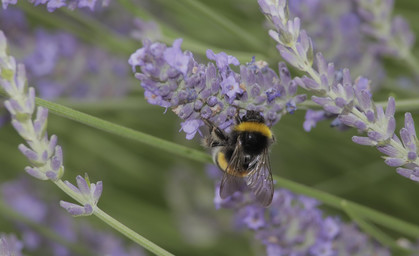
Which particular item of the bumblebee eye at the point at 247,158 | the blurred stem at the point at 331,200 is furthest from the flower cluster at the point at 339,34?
the bumblebee eye at the point at 247,158

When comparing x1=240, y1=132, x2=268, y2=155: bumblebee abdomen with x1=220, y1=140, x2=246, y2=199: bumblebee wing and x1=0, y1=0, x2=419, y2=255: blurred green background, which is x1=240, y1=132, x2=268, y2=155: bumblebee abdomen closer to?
x1=220, y1=140, x2=246, y2=199: bumblebee wing

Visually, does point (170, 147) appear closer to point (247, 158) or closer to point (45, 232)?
point (247, 158)

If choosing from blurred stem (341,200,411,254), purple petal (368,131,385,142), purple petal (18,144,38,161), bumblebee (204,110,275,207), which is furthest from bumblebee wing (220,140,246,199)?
purple petal (18,144,38,161)

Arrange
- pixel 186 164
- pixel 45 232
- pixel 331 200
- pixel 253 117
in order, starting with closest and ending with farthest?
pixel 253 117, pixel 331 200, pixel 45 232, pixel 186 164

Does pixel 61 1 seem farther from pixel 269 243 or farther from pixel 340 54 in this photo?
pixel 340 54

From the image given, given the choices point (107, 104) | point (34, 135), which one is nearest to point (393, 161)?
point (34, 135)
